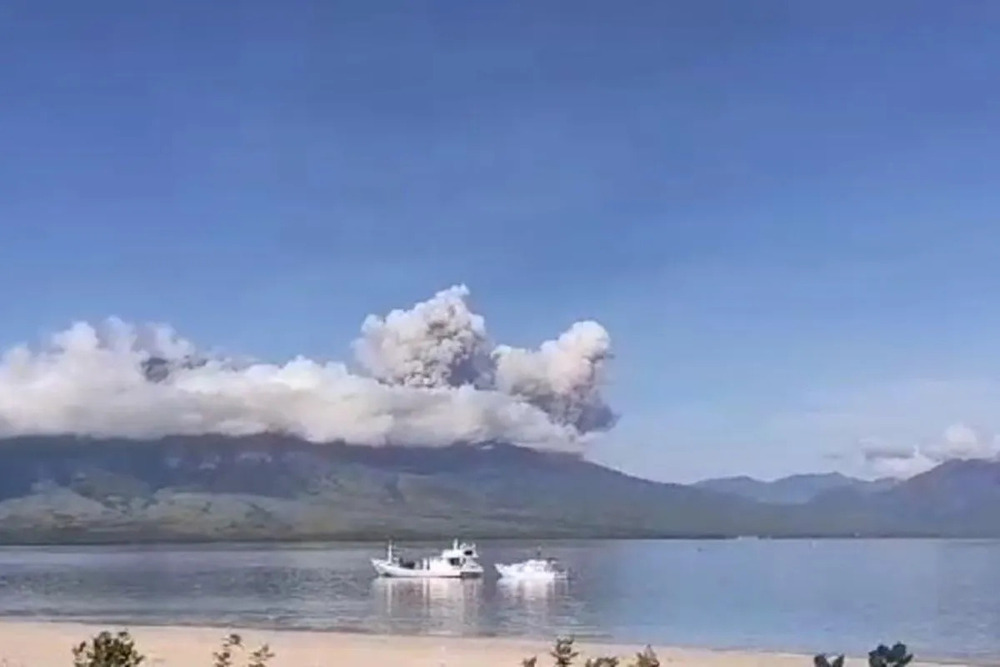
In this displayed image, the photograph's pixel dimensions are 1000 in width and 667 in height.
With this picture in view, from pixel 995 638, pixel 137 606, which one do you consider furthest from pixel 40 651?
pixel 137 606

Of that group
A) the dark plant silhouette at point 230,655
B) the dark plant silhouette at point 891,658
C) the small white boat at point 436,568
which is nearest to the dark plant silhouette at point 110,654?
the dark plant silhouette at point 230,655

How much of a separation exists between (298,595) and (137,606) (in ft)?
38.1

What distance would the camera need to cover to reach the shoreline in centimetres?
3291

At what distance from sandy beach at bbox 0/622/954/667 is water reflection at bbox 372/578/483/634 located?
716cm

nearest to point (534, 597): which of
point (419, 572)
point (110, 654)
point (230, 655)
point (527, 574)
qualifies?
point (527, 574)

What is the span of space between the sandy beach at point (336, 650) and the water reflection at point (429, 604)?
7.16 meters

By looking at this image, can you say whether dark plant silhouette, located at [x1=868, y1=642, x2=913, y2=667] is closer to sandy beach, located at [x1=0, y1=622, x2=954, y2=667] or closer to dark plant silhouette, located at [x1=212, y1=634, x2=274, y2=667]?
dark plant silhouette, located at [x1=212, y1=634, x2=274, y2=667]

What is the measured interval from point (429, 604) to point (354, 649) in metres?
34.3

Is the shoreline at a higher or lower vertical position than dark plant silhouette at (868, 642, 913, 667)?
lower

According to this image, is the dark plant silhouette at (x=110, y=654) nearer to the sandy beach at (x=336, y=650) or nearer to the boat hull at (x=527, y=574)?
the sandy beach at (x=336, y=650)

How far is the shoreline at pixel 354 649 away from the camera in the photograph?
32906 mm

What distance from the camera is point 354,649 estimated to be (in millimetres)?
38906

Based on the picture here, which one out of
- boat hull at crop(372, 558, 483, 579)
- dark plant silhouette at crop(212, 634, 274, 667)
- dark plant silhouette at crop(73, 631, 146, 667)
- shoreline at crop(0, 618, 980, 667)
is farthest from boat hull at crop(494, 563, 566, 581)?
dark plant silhouette at crop(73, 631, 146, 667)

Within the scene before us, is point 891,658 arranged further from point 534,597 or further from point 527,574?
point 527,574
